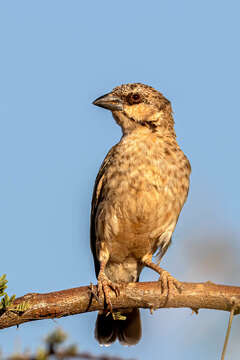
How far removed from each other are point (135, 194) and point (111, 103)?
1.25 m

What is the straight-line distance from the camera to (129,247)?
6023 mm

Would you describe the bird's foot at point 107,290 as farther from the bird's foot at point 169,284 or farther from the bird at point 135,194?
the bird's foot at point 169,284

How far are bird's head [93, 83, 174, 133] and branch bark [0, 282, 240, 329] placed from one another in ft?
7.00

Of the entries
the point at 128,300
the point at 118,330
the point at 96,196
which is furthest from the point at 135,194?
the point at 118,330

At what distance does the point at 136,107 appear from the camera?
20.3 feet

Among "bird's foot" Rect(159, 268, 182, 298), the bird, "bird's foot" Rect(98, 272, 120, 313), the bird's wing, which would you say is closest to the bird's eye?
the bird

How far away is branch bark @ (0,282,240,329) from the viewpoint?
13.6 ft

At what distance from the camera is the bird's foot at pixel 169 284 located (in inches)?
179

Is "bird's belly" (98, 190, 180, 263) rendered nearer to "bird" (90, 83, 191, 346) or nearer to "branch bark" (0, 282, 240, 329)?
"bird" (90, 83, 191, 346)

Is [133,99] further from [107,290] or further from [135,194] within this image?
[107,290]

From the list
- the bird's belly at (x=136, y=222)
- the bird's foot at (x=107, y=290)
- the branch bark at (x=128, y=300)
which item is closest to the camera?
the branch bark at (x=128, y=300)

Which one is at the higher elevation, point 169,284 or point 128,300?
point 169,284

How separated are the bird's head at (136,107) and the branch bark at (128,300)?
213 cm

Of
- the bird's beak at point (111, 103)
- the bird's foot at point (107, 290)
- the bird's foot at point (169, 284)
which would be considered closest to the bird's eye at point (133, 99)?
the bird's beak at point (111, 103)
